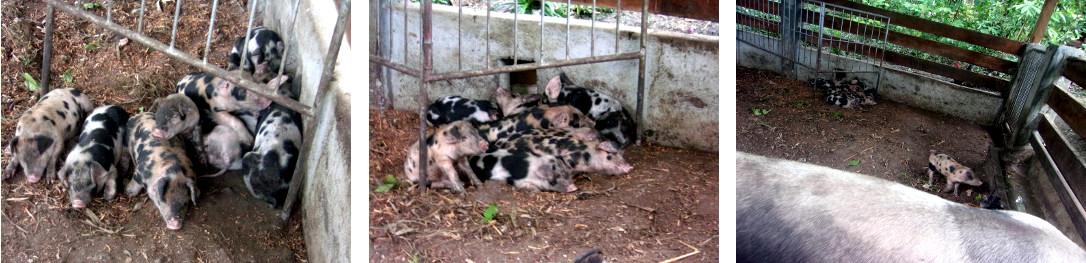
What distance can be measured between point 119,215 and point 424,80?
2062 mm

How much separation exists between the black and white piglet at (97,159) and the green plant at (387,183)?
5.97 feet

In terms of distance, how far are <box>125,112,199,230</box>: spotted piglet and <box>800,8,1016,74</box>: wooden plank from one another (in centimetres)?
312

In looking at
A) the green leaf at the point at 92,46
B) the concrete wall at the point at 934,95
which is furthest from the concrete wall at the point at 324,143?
the green leaf at the point at 92,46

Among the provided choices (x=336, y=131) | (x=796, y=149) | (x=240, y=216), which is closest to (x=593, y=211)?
(x=796, y=149)

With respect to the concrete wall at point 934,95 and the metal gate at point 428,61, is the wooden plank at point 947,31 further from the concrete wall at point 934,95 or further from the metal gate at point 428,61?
the metal gate at point 428,61

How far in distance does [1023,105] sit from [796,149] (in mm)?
1116

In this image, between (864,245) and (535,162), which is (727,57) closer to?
(864,245)

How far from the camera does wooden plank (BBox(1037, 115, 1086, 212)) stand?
10.1 ft

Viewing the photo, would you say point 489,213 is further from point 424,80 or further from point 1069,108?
point 1069,108

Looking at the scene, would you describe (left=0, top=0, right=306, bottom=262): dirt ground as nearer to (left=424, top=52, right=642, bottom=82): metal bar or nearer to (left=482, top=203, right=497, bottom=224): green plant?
(left=482, top=203, right=497, bottom=224): green plant

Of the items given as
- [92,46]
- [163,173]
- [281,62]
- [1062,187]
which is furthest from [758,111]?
[92,46]

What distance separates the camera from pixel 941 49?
4.06 m

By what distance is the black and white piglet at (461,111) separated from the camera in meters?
4.68

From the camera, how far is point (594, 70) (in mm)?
4891
